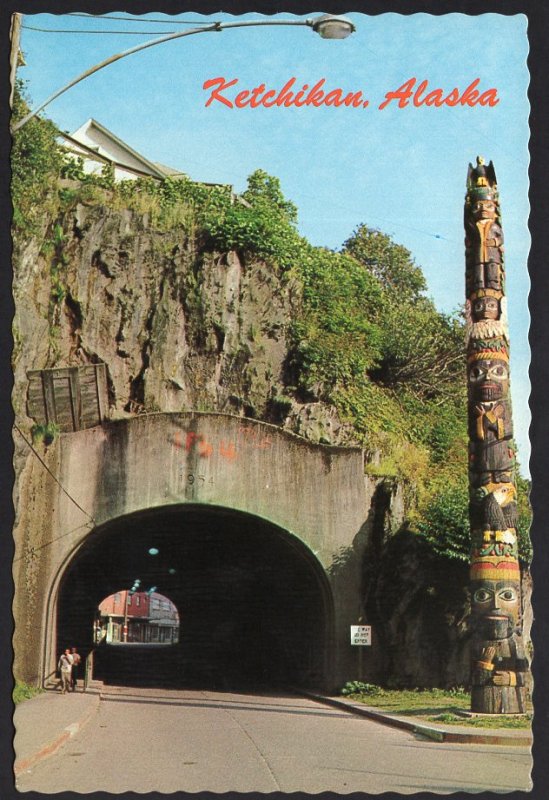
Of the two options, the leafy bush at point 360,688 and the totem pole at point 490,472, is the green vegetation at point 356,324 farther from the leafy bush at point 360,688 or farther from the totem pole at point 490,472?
the totem pole at point 490,472

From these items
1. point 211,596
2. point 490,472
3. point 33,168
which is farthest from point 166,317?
point 490,472

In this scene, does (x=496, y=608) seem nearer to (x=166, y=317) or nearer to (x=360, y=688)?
(x=360, y=688)

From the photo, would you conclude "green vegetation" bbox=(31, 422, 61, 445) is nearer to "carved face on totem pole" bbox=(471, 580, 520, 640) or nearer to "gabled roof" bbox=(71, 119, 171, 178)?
"gabled roof" bbox=(71, 119, 171, 178)

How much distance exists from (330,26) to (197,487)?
1157 cm

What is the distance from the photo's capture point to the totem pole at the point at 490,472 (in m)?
16.9

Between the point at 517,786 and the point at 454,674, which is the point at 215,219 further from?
the point at 517,786

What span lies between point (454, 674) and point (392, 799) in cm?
1063

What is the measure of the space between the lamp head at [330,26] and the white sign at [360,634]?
12.9 m

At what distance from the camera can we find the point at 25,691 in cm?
2005

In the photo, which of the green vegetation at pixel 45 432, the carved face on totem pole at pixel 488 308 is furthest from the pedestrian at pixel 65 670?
the carved face on totem pole at pixel 488 308

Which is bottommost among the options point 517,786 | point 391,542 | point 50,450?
point 517,786

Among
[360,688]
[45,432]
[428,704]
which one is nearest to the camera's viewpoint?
[428,704]

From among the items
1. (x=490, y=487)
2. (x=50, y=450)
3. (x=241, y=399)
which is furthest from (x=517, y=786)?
(x=241, y=399)

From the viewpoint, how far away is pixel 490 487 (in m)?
17.7
